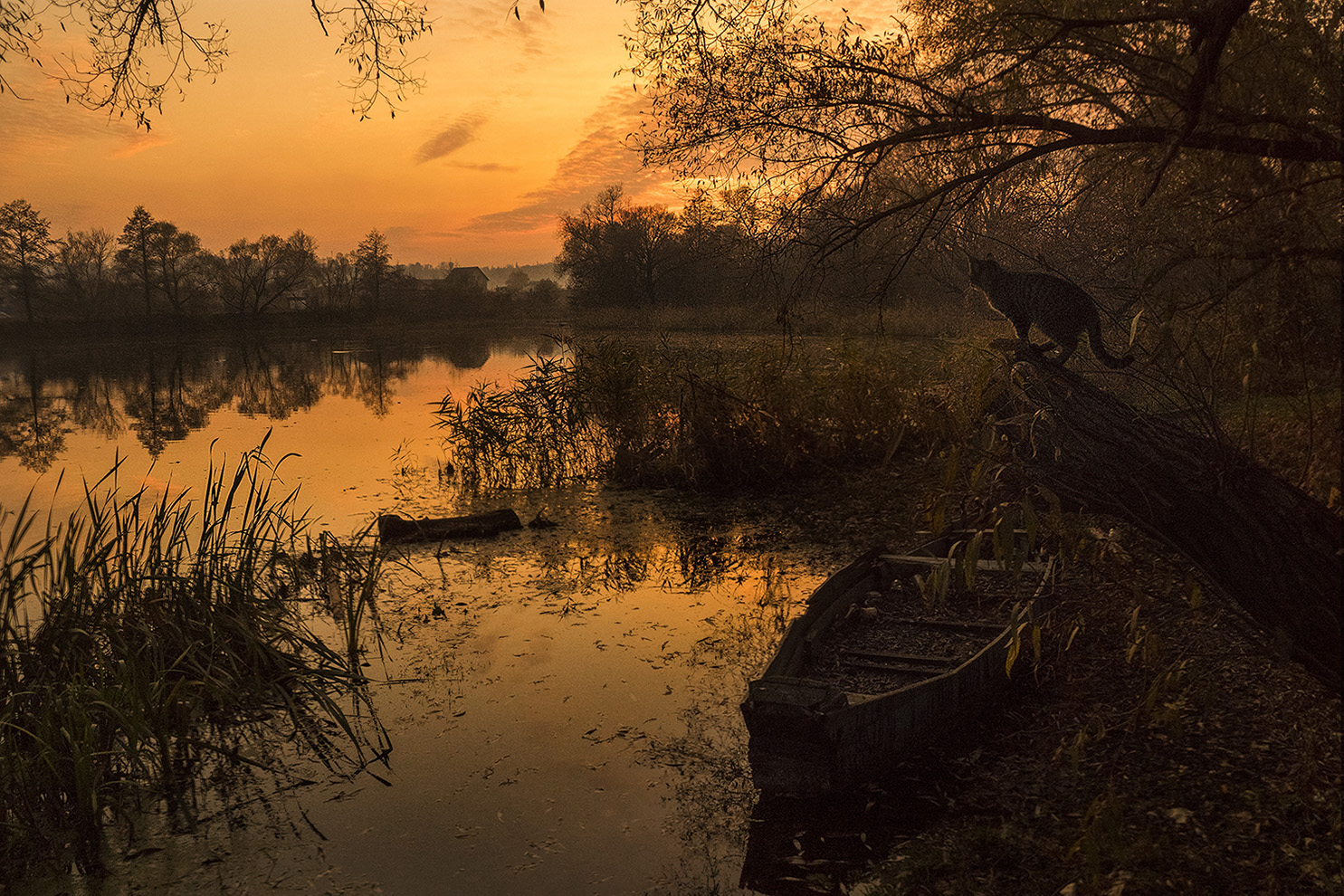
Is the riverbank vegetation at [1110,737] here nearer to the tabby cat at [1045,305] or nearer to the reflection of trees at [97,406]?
the tabby cat at [1045,305]

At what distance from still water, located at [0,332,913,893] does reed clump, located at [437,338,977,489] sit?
2.34ft

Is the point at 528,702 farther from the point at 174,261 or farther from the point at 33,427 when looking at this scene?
the point at 174,261

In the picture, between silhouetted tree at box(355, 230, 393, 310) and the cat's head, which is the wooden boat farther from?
silhouetted tree at box(355, 230, 393, 310)

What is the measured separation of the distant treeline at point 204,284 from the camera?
126ft

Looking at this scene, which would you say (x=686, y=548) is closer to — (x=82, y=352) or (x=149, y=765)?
(x=149, y=765)

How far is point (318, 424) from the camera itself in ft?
55.9

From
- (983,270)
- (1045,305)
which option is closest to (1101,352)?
(1045,305)

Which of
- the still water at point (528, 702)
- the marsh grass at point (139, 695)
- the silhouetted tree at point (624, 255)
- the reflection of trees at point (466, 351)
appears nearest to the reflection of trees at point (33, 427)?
the still water at point (528, 702)

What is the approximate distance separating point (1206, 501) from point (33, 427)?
19.6 m

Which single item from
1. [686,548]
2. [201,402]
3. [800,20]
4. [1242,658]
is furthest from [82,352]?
[1242,658]

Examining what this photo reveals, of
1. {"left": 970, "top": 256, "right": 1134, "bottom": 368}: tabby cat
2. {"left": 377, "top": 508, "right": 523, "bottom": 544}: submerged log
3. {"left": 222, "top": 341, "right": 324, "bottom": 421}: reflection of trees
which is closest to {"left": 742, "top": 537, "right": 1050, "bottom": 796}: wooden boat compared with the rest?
{"left": 970, "top": 256, "right": 1134, "bottom": 368}: tabby cat

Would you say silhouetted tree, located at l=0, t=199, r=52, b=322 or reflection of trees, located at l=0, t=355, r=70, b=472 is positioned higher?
silhouetted tree, located at l=0, t=199, r=52, b=322

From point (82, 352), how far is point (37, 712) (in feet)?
131

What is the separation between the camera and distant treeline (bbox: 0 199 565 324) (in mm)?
38438
